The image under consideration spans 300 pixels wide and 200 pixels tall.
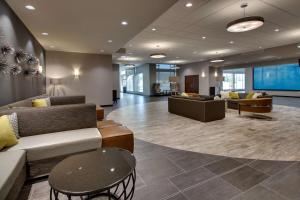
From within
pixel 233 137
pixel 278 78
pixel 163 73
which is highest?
pixel 163 73

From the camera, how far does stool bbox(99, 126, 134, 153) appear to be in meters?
2.61

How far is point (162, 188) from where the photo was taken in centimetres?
202

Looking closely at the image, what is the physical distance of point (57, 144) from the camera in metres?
2.24

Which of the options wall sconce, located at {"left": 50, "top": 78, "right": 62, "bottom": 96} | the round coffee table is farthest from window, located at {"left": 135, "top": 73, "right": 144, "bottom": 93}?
the round coffee table

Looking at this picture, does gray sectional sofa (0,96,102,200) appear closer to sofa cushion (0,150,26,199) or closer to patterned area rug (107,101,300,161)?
sofa cushion (0,150,26,199)

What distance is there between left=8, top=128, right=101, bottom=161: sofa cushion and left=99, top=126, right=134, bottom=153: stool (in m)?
0.13

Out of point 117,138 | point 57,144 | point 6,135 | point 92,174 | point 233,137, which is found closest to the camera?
point 92,174

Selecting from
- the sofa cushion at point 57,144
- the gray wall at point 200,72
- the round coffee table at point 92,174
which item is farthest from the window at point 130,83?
the round coffee table at point 92,174

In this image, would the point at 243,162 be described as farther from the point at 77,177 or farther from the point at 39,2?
the point at 39,2

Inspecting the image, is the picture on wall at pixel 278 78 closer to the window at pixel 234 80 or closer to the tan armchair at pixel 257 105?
the window at pixel 234 80

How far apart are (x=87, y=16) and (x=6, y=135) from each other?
3.27m

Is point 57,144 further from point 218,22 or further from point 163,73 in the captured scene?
point 163,73

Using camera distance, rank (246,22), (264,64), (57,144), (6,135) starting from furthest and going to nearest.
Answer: (264,64), (246,22), (57,144), (6,135)

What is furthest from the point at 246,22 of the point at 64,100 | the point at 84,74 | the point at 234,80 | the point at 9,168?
the point at 234,80
